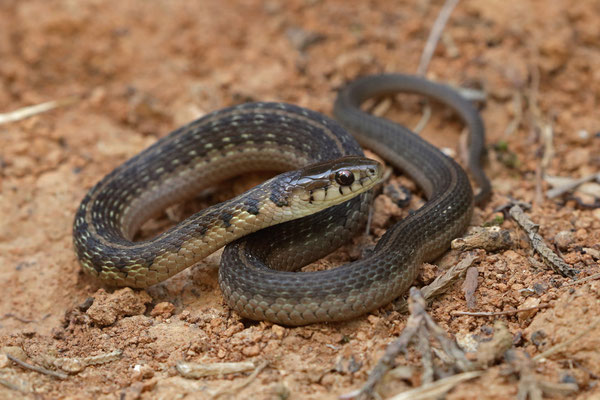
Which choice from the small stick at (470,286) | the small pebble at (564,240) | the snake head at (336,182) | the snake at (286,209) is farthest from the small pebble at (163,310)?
the small pebble at (564,240)

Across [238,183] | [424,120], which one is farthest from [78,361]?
[424,120]

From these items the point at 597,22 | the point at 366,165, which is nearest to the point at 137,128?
the point at 366,165

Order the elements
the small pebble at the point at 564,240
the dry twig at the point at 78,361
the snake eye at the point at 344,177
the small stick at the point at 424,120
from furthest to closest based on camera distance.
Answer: the small stick at the point at 424,120
the small pebble at the point at 564,240
the snake eye at the point at 344,177
the dry twig at the point at 78,361

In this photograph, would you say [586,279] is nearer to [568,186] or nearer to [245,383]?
[568,186]

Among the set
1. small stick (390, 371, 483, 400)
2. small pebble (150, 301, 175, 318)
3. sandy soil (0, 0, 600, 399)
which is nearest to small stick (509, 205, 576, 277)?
sandy soil (0, 0, 600, 399)

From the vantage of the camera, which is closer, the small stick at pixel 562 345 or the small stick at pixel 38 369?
the small stick at pixel 562 345

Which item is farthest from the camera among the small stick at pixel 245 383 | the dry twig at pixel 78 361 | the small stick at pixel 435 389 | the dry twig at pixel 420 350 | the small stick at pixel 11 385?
the dry twig at pixel 78 361

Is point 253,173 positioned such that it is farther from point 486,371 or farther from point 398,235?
point 486,371

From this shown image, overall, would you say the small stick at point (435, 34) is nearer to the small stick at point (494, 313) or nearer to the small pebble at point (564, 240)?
the small pebble at point (564, 240)
